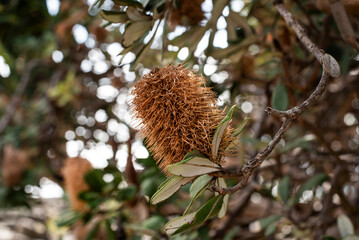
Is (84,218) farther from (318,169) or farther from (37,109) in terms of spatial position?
(37,109)

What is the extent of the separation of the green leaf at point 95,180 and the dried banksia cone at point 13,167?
3.58ft

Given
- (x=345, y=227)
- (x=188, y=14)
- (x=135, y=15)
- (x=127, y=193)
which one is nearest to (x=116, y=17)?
(x=135, y=15)

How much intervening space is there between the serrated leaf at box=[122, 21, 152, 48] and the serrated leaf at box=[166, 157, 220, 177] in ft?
1.25

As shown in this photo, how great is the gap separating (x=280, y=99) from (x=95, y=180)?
0.67 meters

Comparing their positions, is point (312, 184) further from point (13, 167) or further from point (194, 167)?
point (13, 167)

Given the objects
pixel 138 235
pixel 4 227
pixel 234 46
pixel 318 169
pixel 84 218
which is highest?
pixel 234 46

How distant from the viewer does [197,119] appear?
671 millimetres

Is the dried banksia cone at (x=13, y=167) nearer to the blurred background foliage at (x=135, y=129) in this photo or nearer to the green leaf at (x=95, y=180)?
the blurred background foliage at (x=135, y=129)

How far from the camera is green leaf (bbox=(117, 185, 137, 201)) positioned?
1.21 meters

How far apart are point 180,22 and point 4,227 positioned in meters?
2.77

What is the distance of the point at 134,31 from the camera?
84 centimetres

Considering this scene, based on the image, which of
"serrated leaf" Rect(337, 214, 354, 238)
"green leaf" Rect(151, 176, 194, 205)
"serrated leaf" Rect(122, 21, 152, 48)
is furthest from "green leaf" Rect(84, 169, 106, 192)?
"serrated leaf" Rect(337, 214, 354, 238)

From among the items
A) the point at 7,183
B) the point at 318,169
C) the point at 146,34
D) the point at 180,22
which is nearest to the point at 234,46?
the point at 180,22

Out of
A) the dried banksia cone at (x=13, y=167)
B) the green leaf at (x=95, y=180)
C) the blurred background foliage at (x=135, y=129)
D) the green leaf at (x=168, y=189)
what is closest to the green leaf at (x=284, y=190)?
the blurred background foliage at (x=135, y=129)
